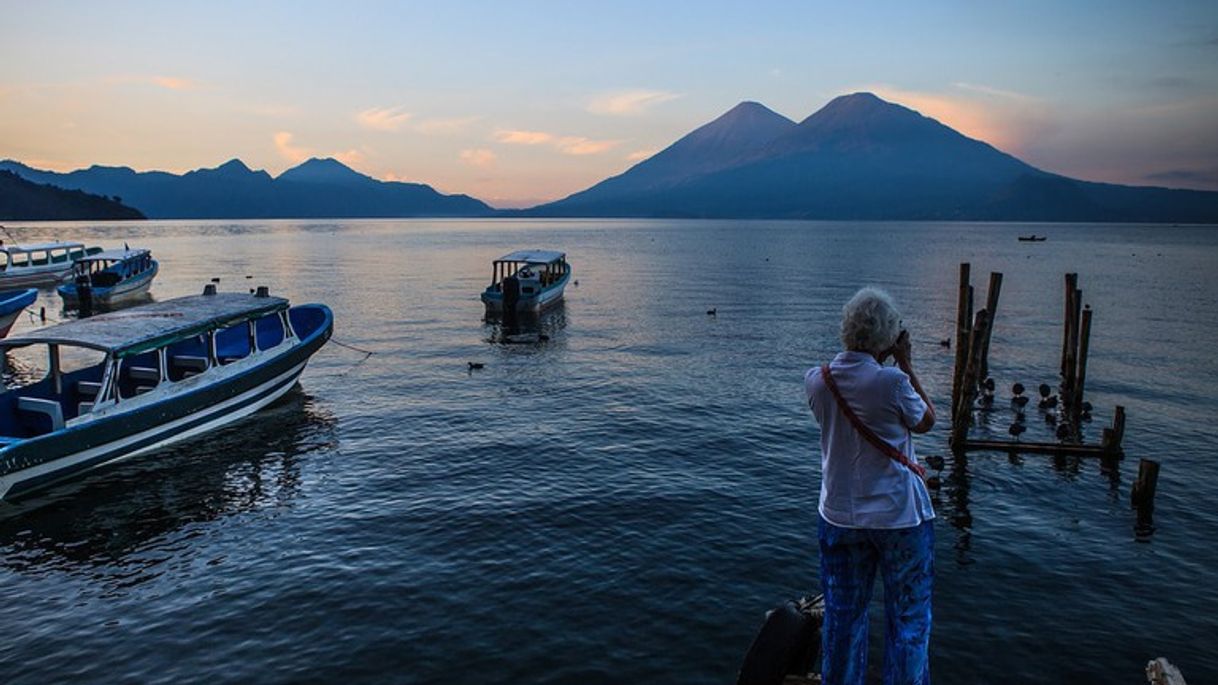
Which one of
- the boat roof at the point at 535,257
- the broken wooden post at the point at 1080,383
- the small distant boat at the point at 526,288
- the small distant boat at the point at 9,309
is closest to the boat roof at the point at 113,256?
the small distant boat at the point at 9,309

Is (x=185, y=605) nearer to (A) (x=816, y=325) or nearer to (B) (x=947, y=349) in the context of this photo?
(B) (x=947, y=349)

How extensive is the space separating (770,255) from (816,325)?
77476 mm

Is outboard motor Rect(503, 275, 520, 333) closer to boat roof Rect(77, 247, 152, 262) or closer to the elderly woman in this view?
boat roof Rect(77, 247, 152, 262)

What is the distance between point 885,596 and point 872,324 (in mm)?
1979

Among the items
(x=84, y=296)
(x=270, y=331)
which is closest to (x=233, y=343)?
(x=270, y=331)

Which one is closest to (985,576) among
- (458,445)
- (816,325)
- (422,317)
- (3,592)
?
(458,445)

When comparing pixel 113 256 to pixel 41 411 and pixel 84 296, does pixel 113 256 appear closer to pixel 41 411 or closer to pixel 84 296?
pixel 84 296

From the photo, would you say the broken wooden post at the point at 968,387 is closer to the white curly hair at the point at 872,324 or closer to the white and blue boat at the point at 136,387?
the white curly hair at the point at 872,324

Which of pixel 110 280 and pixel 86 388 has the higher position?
pixel 110 280

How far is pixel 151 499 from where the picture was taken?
54.9ft

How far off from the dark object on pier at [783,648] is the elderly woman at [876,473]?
1739 mm

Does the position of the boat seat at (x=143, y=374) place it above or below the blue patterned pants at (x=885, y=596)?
below

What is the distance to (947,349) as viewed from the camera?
37.8 m

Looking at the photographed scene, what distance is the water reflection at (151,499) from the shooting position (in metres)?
14.2
